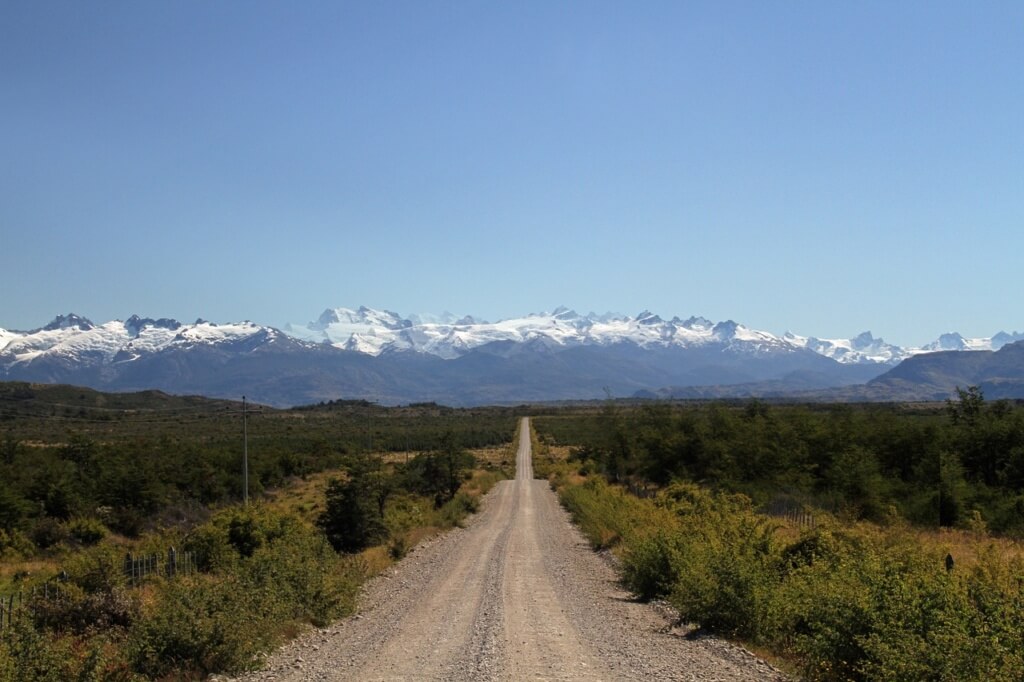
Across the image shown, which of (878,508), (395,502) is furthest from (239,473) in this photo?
(878,508)

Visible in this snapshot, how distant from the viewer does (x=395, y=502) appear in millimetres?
46906

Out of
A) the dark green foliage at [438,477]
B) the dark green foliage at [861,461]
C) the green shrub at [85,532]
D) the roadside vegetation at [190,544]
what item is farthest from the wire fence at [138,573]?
the dark green foliage at [438,477]

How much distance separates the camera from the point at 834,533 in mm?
18703

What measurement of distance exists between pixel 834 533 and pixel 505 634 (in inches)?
331

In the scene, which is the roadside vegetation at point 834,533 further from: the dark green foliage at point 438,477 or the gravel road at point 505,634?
the dark green foliage at point 438,477

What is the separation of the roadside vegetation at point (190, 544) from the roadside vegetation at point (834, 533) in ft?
29.2

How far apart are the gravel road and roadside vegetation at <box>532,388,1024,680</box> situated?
1.27m

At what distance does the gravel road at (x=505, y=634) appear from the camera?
1303 cm

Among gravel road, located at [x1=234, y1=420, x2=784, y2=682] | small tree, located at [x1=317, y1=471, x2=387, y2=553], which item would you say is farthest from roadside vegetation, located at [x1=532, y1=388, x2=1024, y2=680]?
small tree, located at [x1=317, y1=471, x2=387, y2=553]

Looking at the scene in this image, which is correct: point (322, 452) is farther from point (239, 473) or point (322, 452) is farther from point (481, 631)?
point (481, 631)

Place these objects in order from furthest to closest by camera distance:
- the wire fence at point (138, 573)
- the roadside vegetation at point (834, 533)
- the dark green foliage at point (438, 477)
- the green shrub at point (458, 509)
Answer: the dark green foliage at point (438, 477), the green shrub at point (458, 509), the wire fence at point (138, 573), the roadside vegetation at point (834, 533)

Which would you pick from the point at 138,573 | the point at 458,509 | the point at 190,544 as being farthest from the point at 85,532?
the point at 138,573

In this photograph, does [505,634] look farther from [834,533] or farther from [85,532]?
[85,532]

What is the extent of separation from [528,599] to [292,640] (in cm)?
664
